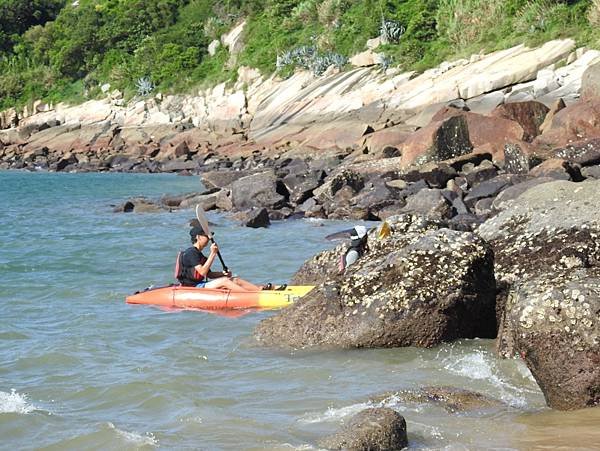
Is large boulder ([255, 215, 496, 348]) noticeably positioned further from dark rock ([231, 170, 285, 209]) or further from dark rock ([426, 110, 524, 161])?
dark rock ([426, 110, 524, 161])

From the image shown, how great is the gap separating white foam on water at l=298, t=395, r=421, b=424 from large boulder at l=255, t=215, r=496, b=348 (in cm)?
150

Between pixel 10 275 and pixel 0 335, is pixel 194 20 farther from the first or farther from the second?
pixel 0 335

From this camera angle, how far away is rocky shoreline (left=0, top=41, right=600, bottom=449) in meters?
7.01

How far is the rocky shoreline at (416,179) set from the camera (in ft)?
23.0

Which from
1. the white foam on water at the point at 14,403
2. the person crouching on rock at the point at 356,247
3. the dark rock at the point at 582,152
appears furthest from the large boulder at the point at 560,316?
the dark rock at the point at 582,152

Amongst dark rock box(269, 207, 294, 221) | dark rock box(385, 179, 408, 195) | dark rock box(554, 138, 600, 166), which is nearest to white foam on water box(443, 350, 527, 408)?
dark rock box(554, 138, 600, 166)

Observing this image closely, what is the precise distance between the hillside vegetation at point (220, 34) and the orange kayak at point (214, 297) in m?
20.9

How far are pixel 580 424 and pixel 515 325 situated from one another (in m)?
0.84

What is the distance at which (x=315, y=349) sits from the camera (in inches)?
326

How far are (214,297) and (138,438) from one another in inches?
201

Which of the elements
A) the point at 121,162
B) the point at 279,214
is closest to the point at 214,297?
the point at 279,214

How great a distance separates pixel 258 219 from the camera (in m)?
18.6

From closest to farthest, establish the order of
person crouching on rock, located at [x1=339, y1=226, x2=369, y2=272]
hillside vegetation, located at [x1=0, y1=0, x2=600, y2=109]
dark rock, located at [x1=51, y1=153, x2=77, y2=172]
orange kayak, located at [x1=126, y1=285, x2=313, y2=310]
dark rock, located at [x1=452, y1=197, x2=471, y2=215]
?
person crouching on rock, located at [x1=339, y1=226, x2=369, y2=272] < orange kayak, located at [x1=126, y1=285, x2=313, y2=310] < dark rock, located at [x1=452, y1=197, x2=471, y2=215] < hillside vegetation, located at [x1=0, y1=0, x2=600, y2=109] < dark rock, located at [x1=51, y1=153, x2=77, y2=172]

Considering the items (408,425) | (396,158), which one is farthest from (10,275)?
(396,158)
